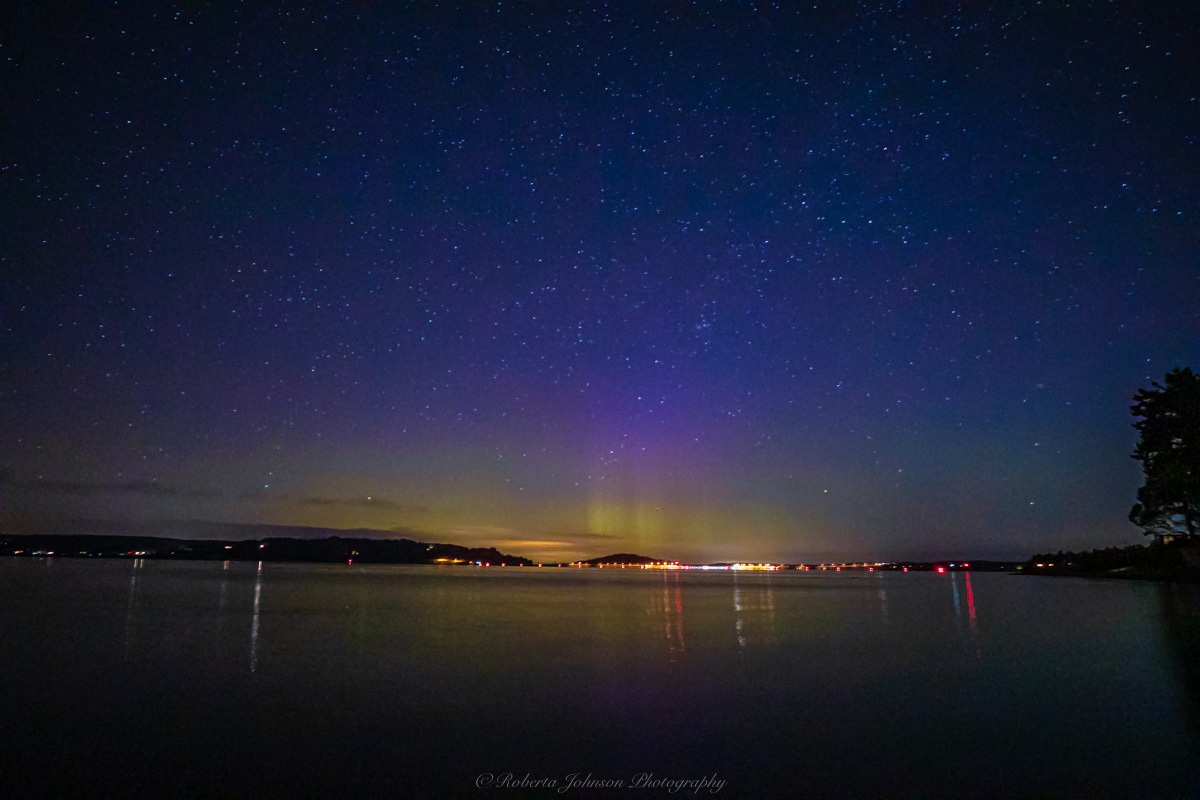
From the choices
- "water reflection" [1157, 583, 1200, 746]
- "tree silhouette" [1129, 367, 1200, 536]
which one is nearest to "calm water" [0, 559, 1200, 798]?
"water reflection" [1157, 583, 1200, 746]

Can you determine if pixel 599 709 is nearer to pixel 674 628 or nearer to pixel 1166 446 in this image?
pixel 674 628

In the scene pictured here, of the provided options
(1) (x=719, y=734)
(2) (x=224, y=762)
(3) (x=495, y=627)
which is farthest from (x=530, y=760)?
(3) (x=495, y=627)

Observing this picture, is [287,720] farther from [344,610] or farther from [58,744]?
[344,610]

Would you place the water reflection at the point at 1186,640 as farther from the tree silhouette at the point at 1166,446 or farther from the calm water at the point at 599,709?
the tree silhouette at the point at 1166,446

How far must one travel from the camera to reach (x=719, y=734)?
422 inches

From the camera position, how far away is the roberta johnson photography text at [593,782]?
27.5 ft

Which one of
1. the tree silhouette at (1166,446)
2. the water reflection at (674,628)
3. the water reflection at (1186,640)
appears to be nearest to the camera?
the water reflection at (1186,640)

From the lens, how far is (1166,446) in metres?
55.2

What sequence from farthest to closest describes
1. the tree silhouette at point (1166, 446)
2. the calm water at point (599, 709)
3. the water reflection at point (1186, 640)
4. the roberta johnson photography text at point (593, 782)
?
the tree silhouette at point (1166, 446) < the water reflection at point (1186, 640) < the calm water at point (599, 709) < the roberta johnson photography text at point (593, 782)

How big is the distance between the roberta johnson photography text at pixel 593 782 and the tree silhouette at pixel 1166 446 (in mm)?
54704


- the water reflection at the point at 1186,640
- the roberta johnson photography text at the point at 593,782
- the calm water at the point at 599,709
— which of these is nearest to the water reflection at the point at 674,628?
the calm water at the point at 599,709

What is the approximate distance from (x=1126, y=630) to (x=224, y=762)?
25242mm

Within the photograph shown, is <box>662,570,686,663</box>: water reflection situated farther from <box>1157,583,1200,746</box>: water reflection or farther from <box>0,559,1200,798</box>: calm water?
<box>1157,583,1200,746</box>: water reflection

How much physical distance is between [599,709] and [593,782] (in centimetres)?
401
